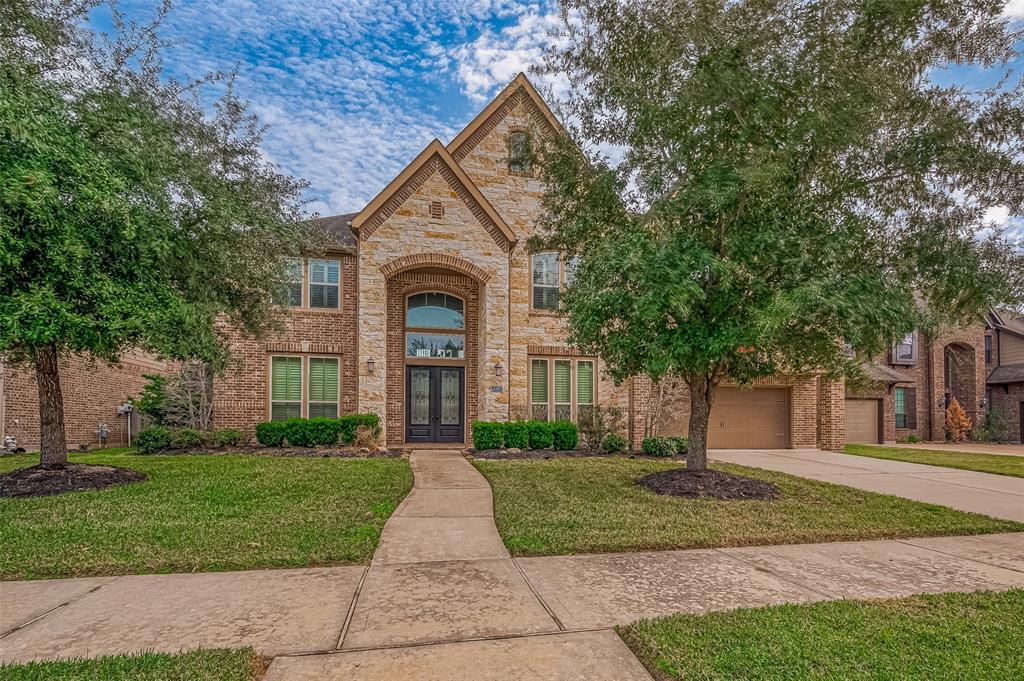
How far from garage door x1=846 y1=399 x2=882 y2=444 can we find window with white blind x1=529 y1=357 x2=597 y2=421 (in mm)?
12503

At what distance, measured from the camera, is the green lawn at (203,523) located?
456 centimetres

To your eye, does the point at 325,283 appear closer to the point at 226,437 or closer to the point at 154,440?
the point at 226,437

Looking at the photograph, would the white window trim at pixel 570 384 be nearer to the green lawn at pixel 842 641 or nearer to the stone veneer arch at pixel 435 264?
the stone veneer arch at pixel 435 264

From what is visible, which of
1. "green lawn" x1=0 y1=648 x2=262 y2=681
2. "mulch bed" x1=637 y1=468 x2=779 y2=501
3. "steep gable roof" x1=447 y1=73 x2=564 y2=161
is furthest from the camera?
"steep gable roof" x1=447 y1=73 x2=564 y2=161

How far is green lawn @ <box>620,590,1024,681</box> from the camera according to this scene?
9.39 ft

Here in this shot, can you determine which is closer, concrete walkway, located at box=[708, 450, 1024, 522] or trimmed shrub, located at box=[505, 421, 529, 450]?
concrete walkway, located at box=[708, 450, 1024, 522]

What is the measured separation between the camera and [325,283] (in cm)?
1434

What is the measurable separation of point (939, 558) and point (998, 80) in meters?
5.93

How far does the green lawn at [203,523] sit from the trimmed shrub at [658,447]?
20.6 ft

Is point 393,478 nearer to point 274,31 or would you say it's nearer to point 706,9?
point 706,9

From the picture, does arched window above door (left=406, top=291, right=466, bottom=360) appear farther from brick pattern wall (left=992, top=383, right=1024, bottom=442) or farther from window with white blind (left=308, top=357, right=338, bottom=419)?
brick pattern wall (left=992, top=383, right=1024, bottom=442)

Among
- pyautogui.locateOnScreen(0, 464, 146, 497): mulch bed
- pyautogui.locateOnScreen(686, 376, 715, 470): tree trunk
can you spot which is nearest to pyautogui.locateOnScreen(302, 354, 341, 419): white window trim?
pyautogui.locateOnScreen(0, 464, 146, 497): mulch bed

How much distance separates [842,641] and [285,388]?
13296 mm

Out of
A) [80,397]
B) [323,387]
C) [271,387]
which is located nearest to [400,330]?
[323,387]
